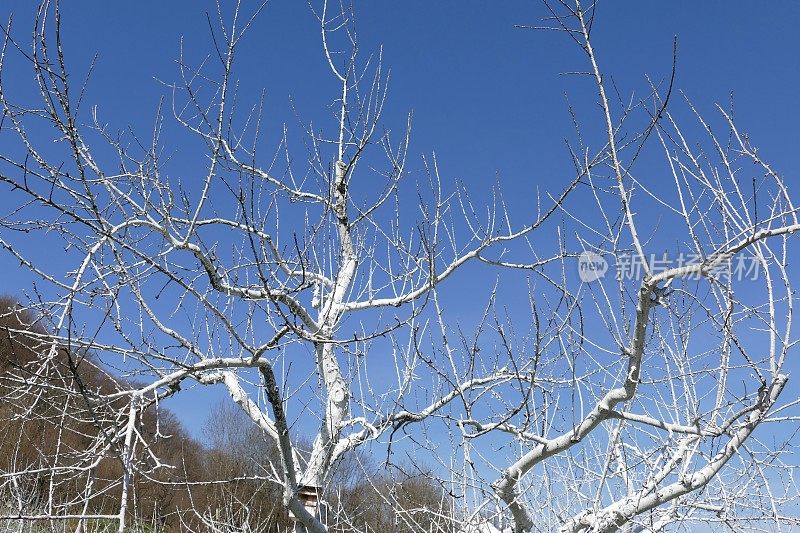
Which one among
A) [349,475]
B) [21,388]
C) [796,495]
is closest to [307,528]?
[21,388]

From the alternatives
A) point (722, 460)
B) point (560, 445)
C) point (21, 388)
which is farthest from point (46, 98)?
point (722, 460)

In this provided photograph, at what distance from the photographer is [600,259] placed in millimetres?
4062

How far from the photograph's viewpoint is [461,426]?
12.3 feet

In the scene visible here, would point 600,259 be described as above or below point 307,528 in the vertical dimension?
above

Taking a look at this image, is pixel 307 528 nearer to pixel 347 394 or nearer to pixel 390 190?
pixel 347 394

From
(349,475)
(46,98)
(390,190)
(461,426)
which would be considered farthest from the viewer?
(349,475)

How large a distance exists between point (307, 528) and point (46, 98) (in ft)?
11.1

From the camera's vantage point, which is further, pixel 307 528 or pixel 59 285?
pixel 307 528

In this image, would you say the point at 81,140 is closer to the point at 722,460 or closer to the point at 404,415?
the point at 404,415

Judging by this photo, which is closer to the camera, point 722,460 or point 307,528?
point 722,460

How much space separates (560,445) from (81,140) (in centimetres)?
322

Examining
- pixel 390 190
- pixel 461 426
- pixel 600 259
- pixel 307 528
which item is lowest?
pixel 307 528

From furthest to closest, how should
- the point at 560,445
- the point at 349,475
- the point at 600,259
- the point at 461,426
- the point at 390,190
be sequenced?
the point at 349,475 < the point at 390,190 < the point at 600,259 < the point at 461,426 < the point at 560,445

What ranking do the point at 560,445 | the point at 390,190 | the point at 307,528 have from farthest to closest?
the point at 390,190, the point at 307,528, the point at 560,445
